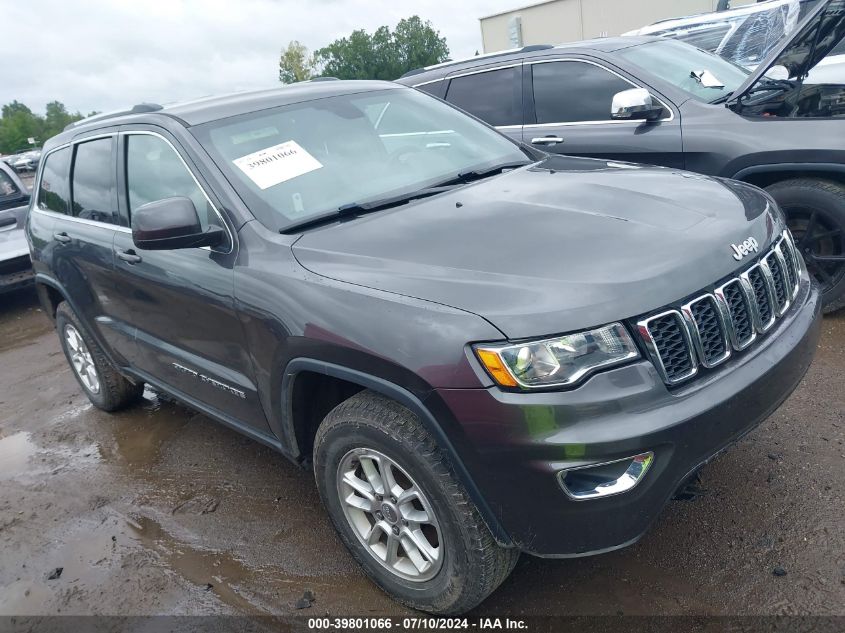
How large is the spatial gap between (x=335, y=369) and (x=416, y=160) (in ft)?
4.17

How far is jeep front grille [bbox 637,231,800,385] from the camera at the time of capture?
2.03 metres

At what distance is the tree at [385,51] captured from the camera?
68.6m

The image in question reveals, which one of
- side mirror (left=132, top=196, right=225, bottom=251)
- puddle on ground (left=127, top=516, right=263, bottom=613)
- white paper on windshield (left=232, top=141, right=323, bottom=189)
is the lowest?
puddle on ground (left=127, top=516, right=263, bottom=613)

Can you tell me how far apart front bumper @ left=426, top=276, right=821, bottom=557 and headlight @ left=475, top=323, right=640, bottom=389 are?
0.04 meters

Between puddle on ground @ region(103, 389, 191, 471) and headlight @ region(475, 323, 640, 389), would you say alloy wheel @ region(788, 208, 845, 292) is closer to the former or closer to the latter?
headlight @ region(475, 323, 640, 389)

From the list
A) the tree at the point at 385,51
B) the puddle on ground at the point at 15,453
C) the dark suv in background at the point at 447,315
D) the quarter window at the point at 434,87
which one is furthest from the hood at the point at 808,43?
the tree at the point at 385,51

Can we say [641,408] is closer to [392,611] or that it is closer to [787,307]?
[787,307]

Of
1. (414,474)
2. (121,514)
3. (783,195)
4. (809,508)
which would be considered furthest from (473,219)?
(783,195)

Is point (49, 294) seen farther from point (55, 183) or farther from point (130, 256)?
point (130, 256)

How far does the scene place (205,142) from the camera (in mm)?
2941

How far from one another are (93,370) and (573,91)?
12.6 feet

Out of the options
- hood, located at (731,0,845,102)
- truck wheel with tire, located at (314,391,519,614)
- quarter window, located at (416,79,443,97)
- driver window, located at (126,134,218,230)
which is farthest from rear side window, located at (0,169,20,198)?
hood, located at (731,0,845,102)

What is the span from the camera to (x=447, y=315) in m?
2.04

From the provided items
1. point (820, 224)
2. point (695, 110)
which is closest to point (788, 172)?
point (820, 224)
